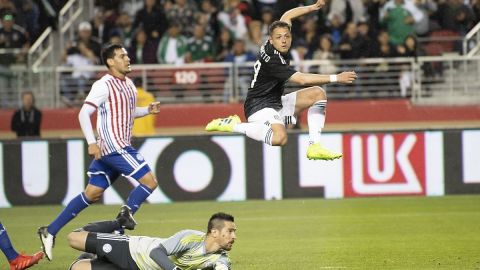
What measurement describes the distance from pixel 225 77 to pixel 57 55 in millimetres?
4173

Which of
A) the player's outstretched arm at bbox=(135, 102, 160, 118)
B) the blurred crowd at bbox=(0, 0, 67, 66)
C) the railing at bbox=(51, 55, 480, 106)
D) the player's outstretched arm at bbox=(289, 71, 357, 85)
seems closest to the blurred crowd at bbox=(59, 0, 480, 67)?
the railing at bbox=(51, 55, 480, 106)

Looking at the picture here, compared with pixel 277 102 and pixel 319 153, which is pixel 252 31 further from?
pixel 319 153

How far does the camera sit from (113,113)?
1173 centimetres

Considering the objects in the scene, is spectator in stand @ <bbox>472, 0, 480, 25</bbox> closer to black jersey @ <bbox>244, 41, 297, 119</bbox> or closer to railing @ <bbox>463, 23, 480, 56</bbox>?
railing @ <bbox>463, 23, 480, 56</bbox>

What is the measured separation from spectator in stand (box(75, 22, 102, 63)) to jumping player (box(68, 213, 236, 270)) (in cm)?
1279

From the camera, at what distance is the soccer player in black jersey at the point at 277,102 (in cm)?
1168

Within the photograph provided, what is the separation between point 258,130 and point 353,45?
10126 millimetres

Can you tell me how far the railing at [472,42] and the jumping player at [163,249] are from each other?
1298cm

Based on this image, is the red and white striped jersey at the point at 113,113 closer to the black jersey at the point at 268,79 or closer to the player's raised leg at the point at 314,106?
the black jersey at the point at 268,79

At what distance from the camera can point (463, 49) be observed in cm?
2188

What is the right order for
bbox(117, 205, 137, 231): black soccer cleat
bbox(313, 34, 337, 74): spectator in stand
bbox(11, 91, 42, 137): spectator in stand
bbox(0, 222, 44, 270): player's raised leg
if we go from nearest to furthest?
bbox(0, 222, 44, 270): player's raised leg < bbox(117, 205, 137, 231): black soccer cleat < bbox(11, 91, 42, 137): spectator in stand < bbox(313, 34, 337, 74): spectator in stand

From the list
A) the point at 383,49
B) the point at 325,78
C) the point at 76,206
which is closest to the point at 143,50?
the point at 383,49

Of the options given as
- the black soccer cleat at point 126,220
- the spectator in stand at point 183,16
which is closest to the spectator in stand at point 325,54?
the spectator in stand at point 183,16

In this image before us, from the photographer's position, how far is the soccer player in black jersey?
11.7 meters
